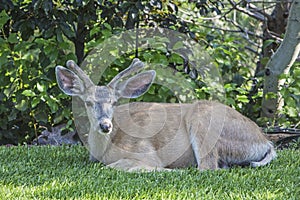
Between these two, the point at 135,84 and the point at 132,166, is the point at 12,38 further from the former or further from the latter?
the point at 132,166

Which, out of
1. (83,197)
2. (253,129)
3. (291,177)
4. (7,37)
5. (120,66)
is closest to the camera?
(83,197)

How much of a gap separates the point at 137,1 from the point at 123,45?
76cm

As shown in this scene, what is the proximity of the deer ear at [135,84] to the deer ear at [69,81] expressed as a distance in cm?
34

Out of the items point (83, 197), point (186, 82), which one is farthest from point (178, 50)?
point (83, 197)

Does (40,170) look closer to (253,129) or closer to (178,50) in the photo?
(253,129)

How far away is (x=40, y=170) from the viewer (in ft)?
16.1

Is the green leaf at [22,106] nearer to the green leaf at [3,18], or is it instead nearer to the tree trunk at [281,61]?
the green leaf at [3,18]

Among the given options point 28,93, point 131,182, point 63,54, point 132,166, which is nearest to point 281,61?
point 63,54

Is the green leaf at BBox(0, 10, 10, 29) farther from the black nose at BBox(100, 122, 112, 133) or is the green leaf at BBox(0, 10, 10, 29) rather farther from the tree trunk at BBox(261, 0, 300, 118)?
the tree trunk at BBox(261, 0, 300, 118)

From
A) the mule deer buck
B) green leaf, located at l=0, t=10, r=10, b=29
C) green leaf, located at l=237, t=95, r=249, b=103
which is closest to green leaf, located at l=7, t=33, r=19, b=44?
green leaf, located at l=0, t=10, r=10, b=29

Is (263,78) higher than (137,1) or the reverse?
the reverse

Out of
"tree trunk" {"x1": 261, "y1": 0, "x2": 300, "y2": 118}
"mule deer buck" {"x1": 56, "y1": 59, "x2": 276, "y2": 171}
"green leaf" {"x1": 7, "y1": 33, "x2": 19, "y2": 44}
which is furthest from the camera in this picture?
"tree trunk" {"x1": 261, "y1": 0, "x2": 300, "y2": 118}

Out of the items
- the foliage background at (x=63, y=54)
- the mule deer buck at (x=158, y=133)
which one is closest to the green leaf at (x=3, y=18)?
the foliage background at (x=63, y=54)

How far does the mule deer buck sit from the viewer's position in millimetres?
5422
